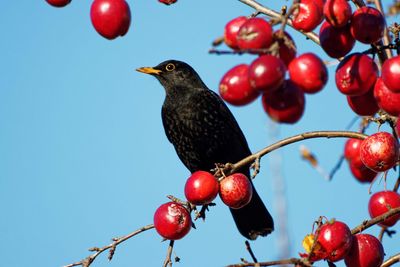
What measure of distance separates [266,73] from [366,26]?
1.64 feet

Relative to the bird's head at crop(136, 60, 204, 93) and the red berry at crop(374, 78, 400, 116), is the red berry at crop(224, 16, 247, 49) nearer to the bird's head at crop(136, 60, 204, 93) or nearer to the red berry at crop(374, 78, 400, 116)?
the red berry at crop(374, 78, 400, 116)

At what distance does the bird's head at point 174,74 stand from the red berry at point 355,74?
3.83m

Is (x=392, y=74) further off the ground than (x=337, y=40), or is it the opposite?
(x=337, y=40)

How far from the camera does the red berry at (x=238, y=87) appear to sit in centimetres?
176

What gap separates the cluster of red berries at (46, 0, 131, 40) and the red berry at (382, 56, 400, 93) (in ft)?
2.99

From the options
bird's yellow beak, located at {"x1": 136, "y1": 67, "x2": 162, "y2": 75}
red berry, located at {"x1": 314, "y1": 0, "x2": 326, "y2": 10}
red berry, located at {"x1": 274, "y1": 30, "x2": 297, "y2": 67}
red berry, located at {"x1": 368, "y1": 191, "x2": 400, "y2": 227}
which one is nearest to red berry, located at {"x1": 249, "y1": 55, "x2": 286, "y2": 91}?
red berry, located at {"x1": 274, "y1": 30, "x2": 297, "y2": 67}

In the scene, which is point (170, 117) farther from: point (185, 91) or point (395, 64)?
point (395, 64)

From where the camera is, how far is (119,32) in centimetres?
229

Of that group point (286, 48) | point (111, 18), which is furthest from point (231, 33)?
point (111, 18)

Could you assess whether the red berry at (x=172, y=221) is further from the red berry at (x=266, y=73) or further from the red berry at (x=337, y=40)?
the red berry at (x=266, y=73)

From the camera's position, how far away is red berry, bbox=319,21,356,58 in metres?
2.00

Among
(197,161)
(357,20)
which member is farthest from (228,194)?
(197,161)

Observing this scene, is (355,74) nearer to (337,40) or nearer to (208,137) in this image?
(337,40)

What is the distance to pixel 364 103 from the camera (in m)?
2.12
